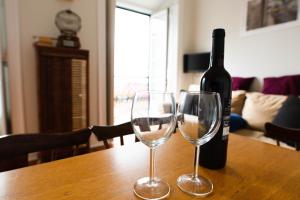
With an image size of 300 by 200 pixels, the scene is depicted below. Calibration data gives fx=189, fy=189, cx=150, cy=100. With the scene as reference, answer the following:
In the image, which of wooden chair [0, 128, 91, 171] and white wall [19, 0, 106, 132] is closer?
wooden chair [0, 128, 91, 171]

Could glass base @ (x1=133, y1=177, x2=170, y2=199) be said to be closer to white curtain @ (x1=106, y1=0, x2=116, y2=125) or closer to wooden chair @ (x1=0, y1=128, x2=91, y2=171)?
wooden chair @ (x1=0, y1=128, x2=91, y2=171)

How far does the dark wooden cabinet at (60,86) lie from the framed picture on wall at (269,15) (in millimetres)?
2387

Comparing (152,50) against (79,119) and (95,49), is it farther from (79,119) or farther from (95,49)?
(79,119)

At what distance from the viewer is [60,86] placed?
6.82 ft

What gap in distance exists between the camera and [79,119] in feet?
7.49

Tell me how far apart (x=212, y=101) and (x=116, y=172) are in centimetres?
34

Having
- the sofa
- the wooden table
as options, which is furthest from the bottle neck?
the sofa

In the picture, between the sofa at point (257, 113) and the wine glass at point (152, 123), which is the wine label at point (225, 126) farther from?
the sofa at point (257, 113)

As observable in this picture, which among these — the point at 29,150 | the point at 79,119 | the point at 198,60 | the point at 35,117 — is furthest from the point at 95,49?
the point at 29,150

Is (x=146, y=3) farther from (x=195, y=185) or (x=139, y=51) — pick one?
(x=195, y=185)

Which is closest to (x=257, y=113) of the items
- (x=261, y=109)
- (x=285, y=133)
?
(x=261, y=109)

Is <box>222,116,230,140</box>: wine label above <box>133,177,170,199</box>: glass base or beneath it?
above

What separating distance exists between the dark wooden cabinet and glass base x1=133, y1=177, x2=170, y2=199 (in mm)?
1885

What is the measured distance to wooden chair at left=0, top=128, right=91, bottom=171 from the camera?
2.06 feet
